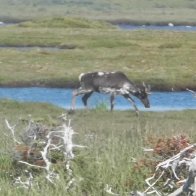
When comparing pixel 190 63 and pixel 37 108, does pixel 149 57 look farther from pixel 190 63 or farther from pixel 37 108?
pixel 37 108

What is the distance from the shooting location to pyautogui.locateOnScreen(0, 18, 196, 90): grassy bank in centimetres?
3719

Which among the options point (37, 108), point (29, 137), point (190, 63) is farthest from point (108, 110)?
point (190, 63)

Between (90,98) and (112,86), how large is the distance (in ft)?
14.7

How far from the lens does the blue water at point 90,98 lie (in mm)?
30625

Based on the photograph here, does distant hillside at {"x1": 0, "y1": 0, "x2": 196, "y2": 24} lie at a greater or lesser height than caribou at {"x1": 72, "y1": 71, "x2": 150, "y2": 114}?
lesser

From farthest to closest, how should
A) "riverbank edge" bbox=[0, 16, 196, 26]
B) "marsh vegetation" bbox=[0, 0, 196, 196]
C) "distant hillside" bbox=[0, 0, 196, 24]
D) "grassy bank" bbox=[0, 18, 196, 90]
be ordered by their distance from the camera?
1. "distant hillside" bbox=[0, 0, 196, 24]
2. "riverbank edge" bbox=[0, 16, 196, 26]
3. "grassy bank" bbox=[0, 18, 196, 90]
4. "marsh vegetation" bbox=[0, 0, 196, 196]

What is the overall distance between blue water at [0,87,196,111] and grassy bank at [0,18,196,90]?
1373 mm

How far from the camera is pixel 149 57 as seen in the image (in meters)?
45.5

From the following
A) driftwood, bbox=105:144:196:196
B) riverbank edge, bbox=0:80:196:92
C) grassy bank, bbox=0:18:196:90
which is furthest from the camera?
grassy bank, bbox=0:18:196:90

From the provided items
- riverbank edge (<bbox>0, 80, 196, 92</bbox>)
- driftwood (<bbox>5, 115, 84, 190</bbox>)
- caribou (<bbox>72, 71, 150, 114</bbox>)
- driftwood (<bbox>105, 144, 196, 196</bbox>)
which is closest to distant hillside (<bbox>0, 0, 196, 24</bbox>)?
riverbank edge (<bbox>0, 80, 196, 92</bbox>)

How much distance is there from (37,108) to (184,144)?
15142 millimetres

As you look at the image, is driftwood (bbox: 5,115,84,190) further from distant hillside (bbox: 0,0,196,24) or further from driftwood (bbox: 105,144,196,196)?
distant hillside (bbox: 0,0,196,24)

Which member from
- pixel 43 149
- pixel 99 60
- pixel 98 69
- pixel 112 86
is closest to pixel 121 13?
pixel 99 60

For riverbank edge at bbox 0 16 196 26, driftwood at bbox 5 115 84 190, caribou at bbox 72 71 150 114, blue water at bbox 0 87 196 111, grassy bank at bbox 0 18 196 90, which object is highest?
driftwood at bbox 5 115 84 190
